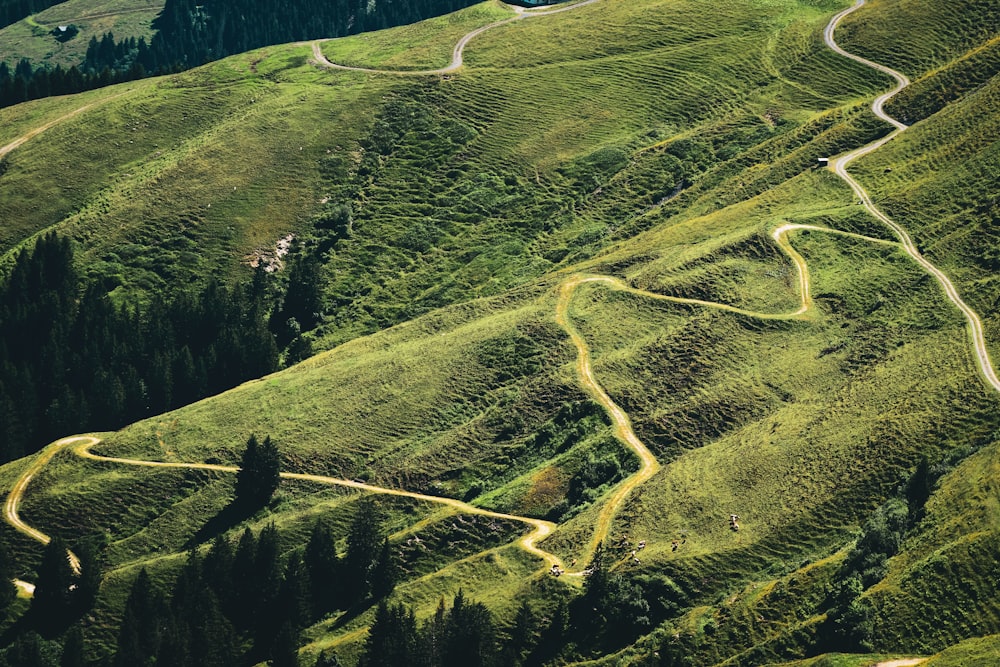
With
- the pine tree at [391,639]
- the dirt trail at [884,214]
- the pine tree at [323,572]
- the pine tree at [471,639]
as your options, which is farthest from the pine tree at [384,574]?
the dirt trail at [884,214]

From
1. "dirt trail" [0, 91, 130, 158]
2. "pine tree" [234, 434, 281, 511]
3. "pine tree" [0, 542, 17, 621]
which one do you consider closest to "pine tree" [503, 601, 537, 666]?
"pine tree" [234, 434, 281, 511]

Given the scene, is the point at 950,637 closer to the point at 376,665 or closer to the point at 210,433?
the point at 376,665

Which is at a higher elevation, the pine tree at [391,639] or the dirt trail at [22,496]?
the dirt trail at [22,496]

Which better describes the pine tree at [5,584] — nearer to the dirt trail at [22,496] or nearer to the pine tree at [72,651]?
the dirt trail at [22,496]

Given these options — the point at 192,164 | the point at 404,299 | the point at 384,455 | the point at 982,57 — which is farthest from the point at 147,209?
the point at 982,57

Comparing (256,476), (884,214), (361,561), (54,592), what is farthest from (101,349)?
(884,214)
